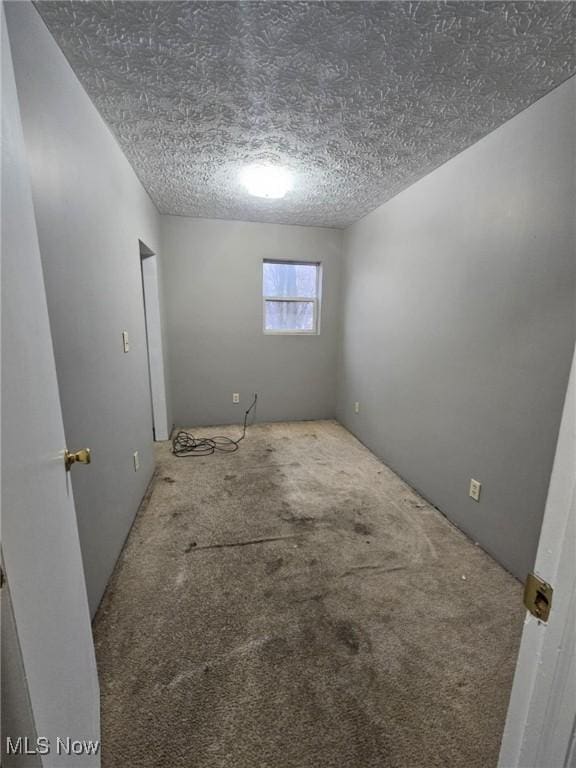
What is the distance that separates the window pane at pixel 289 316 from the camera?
383cm

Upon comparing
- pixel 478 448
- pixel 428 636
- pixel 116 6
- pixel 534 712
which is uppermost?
pixel 116 6

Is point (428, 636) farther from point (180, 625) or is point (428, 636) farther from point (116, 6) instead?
point (116, 6)

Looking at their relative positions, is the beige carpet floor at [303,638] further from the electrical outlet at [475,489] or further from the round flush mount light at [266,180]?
the round flush mount light at [266,180]

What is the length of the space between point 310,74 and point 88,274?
1281mm

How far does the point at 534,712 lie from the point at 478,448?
1597 mm

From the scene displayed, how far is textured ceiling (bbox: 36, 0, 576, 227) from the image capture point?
3.55 ft

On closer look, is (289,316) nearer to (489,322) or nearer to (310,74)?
(489,322)

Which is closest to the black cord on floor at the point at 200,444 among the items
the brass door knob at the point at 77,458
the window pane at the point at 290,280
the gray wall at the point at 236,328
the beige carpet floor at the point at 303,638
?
the gray wall at the point at 236,328

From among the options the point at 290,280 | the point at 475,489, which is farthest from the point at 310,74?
the point at 290,280

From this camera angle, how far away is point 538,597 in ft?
1.59

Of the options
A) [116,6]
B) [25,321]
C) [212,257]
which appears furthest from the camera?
[212,257]

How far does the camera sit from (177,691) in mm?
1132

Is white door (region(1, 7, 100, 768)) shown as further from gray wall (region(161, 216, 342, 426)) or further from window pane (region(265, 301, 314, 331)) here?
window pane (region(265, 301, 314, 331))

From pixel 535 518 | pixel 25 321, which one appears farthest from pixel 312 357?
pixel 25 321
